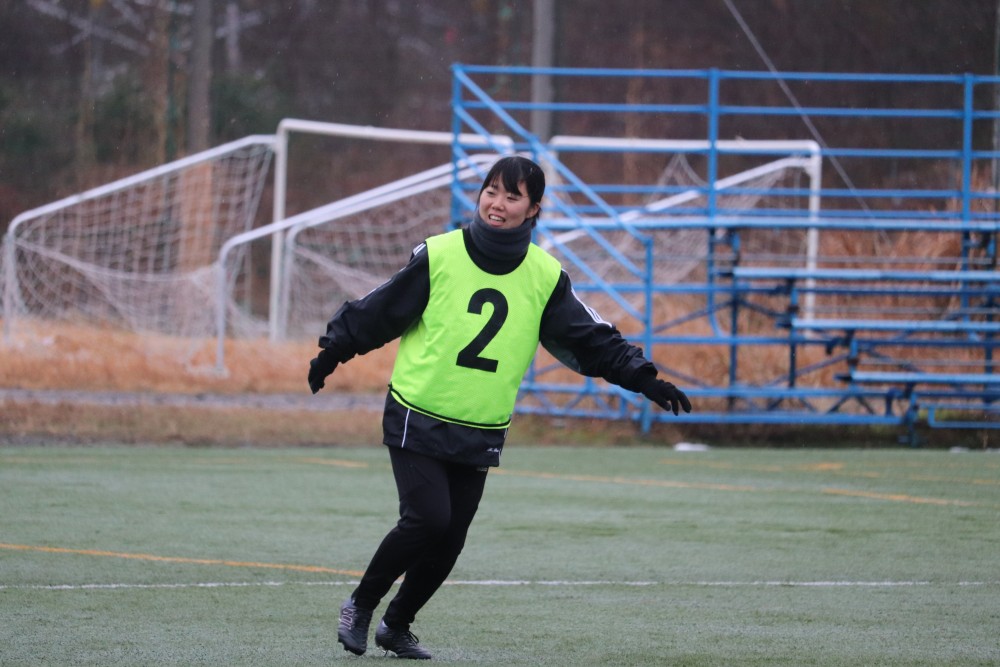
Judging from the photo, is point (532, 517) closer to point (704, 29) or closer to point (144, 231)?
point (144, 231)

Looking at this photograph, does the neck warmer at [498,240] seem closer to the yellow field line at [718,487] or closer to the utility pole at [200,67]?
the yellow field line at [718,487]

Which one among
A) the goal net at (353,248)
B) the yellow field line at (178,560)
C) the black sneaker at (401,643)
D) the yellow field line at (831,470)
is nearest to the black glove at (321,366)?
the black sneaker at (401,643)

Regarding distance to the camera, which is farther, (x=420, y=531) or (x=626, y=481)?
(x=626, y=481)

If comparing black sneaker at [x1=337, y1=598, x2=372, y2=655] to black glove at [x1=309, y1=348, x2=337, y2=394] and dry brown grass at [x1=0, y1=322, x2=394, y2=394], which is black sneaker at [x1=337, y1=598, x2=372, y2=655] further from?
dry brown grass at [x1=0, y1=322, x2=394, y2=394]

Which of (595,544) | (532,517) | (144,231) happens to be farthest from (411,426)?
(144,231)

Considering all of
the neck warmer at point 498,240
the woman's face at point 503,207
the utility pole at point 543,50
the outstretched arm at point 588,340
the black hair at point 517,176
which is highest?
the utility pole at point 543,50

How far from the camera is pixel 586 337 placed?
18.0 feet

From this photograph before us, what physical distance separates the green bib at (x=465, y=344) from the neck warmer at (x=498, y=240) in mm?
62

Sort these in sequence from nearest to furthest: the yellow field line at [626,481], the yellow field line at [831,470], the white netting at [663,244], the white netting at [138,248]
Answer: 1. the yellow field line at [626,481]
2. the yellow field line at [831,470]
3. the white netting at [663,244]
4. the white netting at [138,248]

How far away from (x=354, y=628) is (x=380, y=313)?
1022mm

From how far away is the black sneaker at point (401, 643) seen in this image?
5.39 metres

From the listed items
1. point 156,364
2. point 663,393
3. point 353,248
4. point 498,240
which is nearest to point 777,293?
point 156,364

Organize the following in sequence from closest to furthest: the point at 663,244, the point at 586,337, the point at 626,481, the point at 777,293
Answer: the point at 586,337, the point at 626,481, the point at 777,293, the point at 663,244

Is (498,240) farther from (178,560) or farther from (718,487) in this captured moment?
(718,487)
